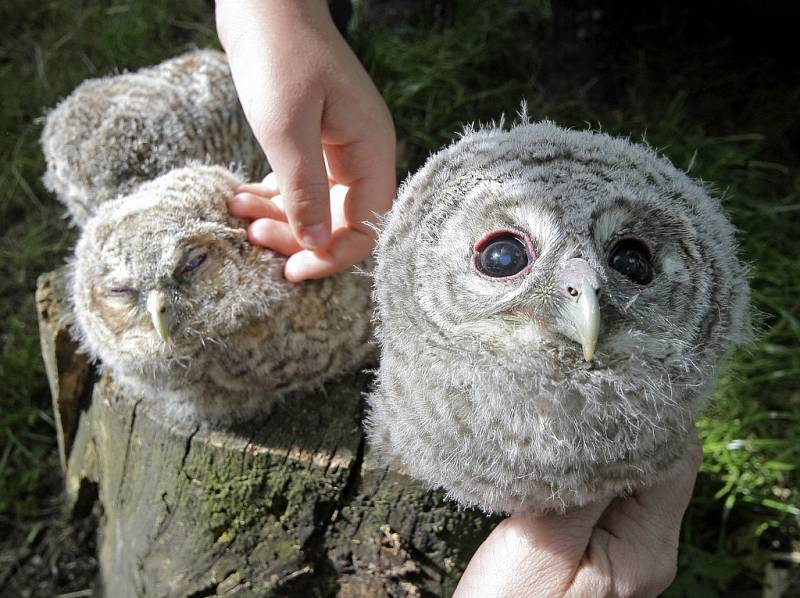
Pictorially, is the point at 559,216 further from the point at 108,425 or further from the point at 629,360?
the point at 108,425

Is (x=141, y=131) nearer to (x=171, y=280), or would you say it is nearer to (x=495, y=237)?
(x=171, y=280)

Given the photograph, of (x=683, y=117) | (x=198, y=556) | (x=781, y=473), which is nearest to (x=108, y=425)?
(x=198, y=556)

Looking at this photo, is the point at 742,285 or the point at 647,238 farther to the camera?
the point at 742,285

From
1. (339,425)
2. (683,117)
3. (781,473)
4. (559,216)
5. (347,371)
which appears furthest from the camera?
(683,117)

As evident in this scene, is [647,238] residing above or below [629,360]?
above

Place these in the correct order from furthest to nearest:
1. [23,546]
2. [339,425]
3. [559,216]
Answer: [23,546], [339,425], [559,216]

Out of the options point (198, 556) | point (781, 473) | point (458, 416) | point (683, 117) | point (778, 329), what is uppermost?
point (683, 117)
